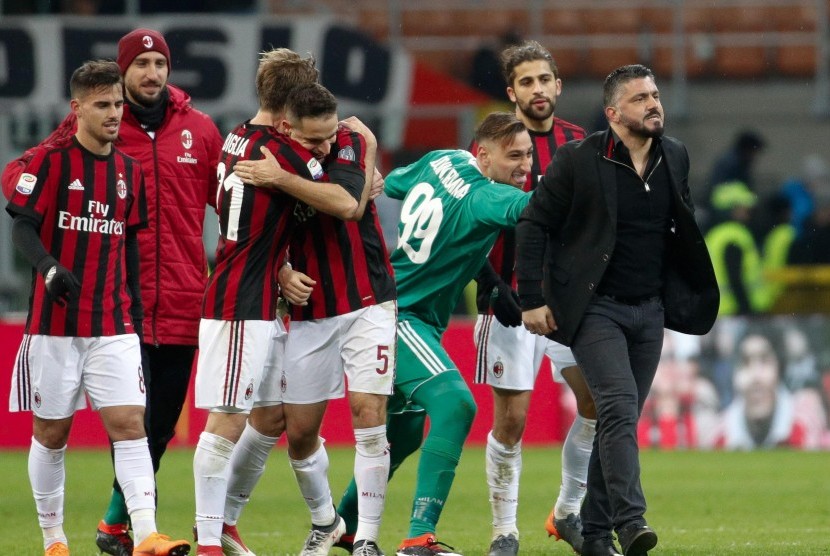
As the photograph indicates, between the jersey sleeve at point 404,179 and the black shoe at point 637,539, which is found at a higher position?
the jersey sleeve at point 404,179

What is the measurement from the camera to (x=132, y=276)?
7039 millimetres

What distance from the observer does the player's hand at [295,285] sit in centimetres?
665

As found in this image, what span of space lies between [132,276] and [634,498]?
249 centimetres

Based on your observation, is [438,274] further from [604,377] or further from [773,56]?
[773,56]

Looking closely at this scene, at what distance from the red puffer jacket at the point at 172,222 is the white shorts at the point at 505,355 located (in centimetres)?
148

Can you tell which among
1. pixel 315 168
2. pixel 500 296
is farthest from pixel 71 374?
pixel 500 296

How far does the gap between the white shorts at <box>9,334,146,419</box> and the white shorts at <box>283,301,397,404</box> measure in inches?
27.7

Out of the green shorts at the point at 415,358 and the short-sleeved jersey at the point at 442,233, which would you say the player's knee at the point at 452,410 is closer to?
the green shorts at the point at 415,358

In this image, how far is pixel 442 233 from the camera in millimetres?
7258

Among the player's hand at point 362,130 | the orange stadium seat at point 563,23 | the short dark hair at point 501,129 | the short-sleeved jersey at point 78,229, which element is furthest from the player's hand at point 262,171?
the orange stadium seat at point 563,23

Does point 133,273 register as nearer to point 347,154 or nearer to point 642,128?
point 347,154

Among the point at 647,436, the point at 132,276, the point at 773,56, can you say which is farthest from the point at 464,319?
the point at 132,276

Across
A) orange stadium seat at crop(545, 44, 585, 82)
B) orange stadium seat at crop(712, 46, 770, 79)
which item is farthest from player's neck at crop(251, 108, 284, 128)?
orange stadium seat at crop(712, 46, 770, 79)

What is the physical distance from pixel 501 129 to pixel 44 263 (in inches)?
87.4
